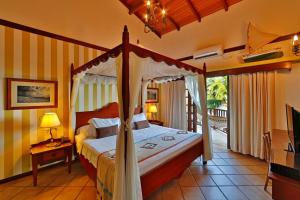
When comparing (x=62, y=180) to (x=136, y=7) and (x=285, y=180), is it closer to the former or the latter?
(x=285, y=180)

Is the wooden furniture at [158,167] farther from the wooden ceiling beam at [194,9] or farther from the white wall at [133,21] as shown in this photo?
the wooden ceiling beam at [194,9]

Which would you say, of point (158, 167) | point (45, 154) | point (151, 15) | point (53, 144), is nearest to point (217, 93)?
point (151, 15)

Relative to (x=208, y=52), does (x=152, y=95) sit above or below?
below

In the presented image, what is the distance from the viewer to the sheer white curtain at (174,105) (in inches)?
202

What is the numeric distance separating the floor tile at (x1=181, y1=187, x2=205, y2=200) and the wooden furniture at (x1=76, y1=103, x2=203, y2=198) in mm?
268

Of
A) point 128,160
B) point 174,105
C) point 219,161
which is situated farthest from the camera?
point 174,105

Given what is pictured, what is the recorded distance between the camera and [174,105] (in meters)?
5.34

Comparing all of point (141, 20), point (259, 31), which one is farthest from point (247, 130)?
point (141, 20)

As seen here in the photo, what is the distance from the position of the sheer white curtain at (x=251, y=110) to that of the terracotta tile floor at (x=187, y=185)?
0.58 meters

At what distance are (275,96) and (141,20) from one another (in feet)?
14.7

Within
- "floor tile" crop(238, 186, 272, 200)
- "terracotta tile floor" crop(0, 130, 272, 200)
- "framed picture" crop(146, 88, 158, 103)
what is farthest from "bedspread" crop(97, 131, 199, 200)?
"framed picture" crop(146, 88, 158, 103)

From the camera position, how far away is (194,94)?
3.76m

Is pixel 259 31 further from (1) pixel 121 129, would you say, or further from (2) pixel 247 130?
(1) pixel 121 129

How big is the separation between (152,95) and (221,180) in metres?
3.52
